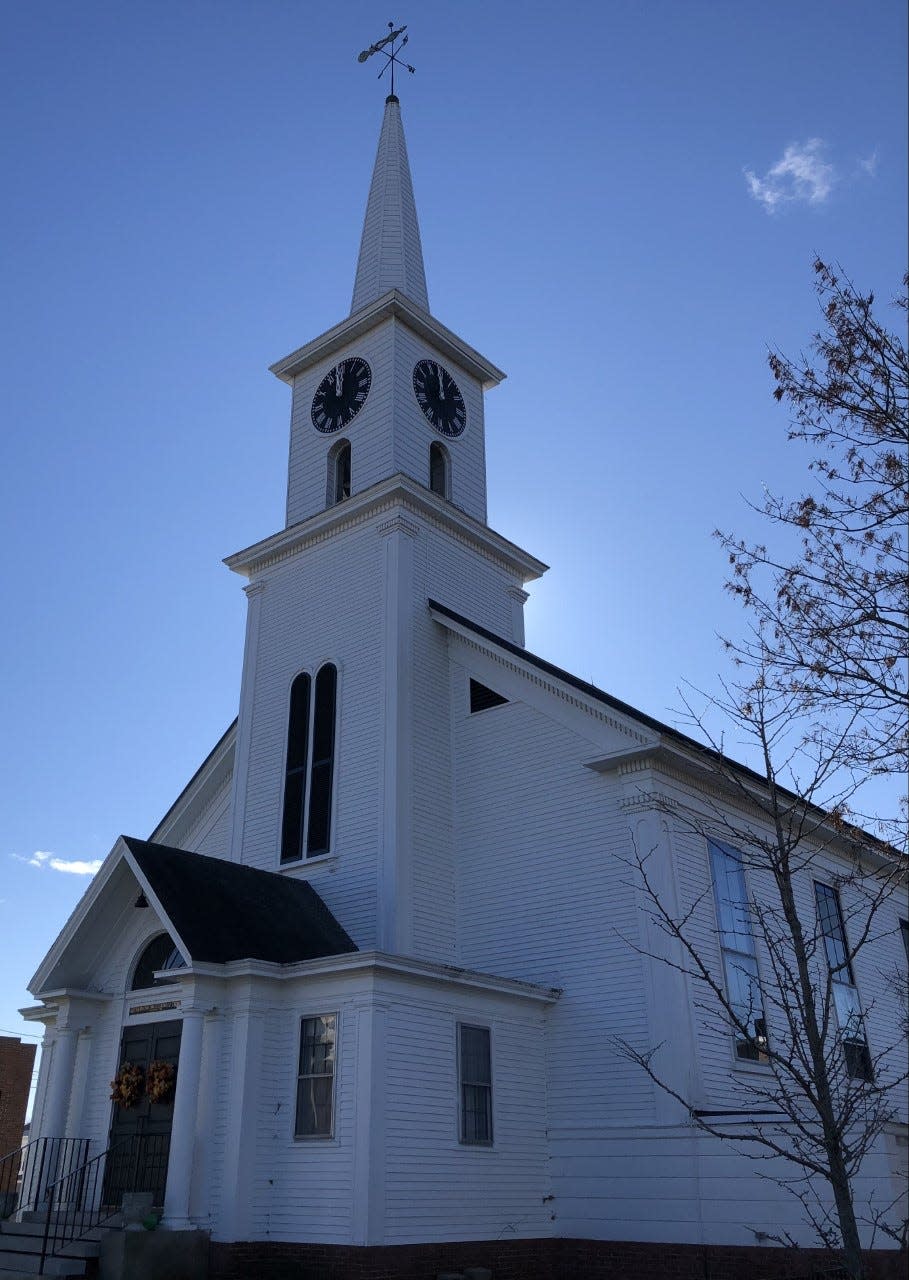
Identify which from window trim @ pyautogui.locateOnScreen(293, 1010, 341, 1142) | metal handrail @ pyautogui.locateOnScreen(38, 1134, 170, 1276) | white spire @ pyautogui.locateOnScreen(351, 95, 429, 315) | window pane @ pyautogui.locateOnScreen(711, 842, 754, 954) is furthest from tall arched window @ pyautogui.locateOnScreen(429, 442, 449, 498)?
metal handrail @ pyautogui.locateOnScreen(38, 1134, 170, 1276)

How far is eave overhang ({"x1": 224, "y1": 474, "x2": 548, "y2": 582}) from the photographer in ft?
72.6

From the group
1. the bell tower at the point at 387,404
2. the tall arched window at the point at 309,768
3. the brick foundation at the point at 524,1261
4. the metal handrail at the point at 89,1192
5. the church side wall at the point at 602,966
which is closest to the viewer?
the brick foundation at the point at 524,1261

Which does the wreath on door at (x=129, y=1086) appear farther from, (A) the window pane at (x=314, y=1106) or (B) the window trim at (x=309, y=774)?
(B) the window trim at (x=309, y=774)

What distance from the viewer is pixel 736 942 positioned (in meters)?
18.4

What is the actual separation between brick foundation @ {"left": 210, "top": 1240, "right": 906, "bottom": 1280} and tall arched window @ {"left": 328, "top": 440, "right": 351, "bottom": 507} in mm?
14798

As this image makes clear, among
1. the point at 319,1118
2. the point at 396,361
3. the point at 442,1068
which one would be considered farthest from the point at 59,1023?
the point at 396,361

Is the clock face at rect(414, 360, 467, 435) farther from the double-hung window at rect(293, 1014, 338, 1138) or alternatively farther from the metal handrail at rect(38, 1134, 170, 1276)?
the metal handrail at rect(38, 1134, 170, 1276)

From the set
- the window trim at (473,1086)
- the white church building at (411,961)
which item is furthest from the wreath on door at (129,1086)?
the window trim at (473,1086)

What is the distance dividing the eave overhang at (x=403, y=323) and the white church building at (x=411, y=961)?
39cm

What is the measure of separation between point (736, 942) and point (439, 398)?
13.5 metres

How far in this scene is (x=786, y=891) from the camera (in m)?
9.24

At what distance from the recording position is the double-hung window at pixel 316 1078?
583 inches

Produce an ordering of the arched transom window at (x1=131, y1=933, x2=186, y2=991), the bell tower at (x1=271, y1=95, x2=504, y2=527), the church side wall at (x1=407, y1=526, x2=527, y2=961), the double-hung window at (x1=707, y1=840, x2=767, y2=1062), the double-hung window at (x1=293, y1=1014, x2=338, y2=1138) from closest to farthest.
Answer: the double-hung window at (x1=293, y1=1014, x2=338, y2=1138) → the arched transom window at (x1=131, y1=933, x2=186, y2=991) → the double-hung window at (x1=707, y1=840, x2=767, y2=1062) → the church side wall at (x1=407, y1=526, x2=527, y2=961) → the bell tower at (x1=271, y1=95, x2=504, y2=527)

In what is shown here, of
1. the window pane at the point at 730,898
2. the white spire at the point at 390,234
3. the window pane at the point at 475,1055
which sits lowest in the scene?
the window pane at the point at 475,1055
